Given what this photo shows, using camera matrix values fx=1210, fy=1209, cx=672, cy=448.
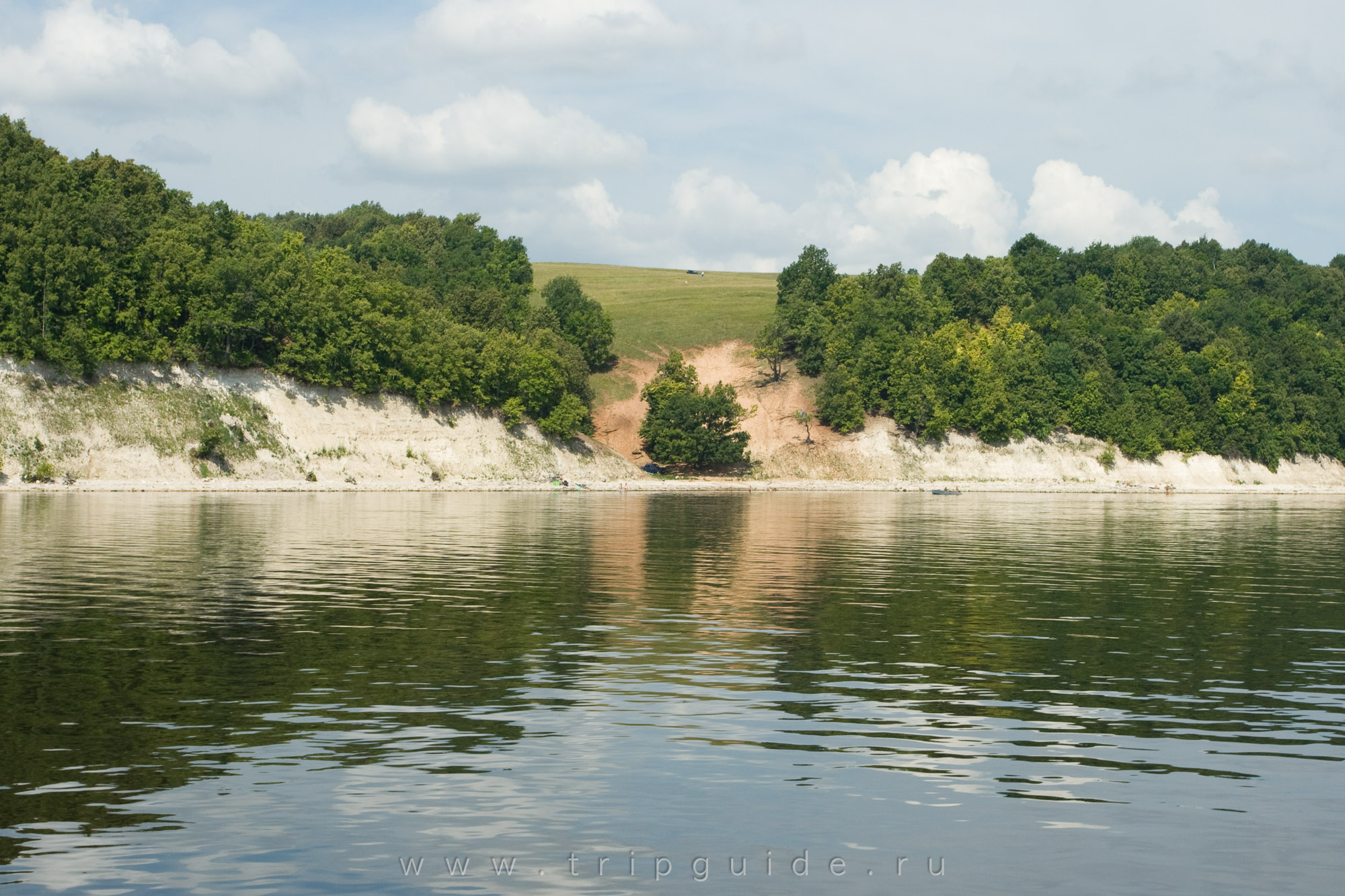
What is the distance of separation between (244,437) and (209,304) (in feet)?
51.1

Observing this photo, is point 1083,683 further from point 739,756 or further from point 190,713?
point 190,713

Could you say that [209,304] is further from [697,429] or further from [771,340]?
[771,340]

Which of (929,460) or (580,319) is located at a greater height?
(580,319)

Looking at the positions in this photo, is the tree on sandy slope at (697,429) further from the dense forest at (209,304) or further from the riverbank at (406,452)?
the dense forest at (209,304)

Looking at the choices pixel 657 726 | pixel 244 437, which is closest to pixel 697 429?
pixel 244 437

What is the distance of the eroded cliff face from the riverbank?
0.50 feet

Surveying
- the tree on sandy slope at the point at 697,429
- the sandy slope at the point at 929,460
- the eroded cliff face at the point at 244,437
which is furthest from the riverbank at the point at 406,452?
the tree on sandy slope at the point at 697,429

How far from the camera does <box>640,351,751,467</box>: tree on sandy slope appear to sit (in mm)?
164750

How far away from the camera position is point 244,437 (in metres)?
125

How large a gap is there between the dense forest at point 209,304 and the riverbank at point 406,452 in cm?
275

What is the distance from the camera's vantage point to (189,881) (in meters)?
15.1

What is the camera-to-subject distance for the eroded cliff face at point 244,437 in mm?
112438

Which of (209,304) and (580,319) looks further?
(580,319)

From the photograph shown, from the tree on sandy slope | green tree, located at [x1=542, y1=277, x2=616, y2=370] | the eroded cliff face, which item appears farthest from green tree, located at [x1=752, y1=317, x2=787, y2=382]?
the eroded cliff face
